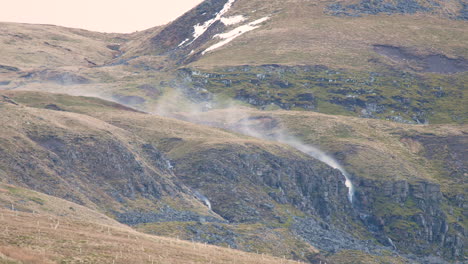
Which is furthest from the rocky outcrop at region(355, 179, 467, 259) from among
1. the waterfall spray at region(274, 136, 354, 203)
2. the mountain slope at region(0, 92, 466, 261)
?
the waterfall spray at region(274, 136, 354, 203)

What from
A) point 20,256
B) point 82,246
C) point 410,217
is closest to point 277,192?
point 410,217

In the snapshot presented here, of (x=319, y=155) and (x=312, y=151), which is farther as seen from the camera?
(x=312, y=151)

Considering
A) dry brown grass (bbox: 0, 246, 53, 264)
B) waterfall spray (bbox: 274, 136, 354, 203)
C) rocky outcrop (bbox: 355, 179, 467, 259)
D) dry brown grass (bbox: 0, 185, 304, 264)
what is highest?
dry brown grass (bbox: 0, 246, 53, 264)

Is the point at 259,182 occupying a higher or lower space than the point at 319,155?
higher

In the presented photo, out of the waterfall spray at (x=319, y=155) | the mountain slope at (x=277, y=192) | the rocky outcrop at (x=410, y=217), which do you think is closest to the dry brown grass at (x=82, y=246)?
the mountain slope at (x=277, y=192)

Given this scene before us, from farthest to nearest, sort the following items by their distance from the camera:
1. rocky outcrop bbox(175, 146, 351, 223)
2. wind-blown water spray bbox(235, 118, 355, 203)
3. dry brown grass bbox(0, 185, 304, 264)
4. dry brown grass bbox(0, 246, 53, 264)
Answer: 1. wind-blown water spray bbox(235, 118, 355, 203)
2. rocky outcrop bbox(175, 146, 351, 223)
3. dry brown grass bbox(0, 185, 304, 264)
4. dry brown grass bbox(0, 246, 53, 264)

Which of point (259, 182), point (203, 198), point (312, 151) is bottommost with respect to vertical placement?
point (312, 151)

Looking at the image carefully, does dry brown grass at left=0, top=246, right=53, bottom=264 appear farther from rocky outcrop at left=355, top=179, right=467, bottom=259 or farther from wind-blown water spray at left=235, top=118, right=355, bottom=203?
wind-blown water spray at left=235, top=118, right=355, bottom=203

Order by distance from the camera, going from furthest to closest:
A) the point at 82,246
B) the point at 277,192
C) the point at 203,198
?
the point at 277,192, the point at 203,198, the point at 82,246

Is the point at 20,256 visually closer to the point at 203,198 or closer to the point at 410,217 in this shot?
the point at 203,198

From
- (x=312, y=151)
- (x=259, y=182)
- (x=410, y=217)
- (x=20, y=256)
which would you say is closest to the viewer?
(x=20, y=256)

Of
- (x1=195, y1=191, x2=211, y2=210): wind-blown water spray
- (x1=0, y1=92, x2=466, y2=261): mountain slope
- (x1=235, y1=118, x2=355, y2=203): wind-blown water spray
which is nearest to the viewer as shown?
(x1=0, y1=92, x2=466, y2=261): mountain slope

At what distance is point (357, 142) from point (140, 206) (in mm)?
86798

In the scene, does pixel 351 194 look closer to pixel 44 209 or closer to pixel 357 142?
pixel 357 142
